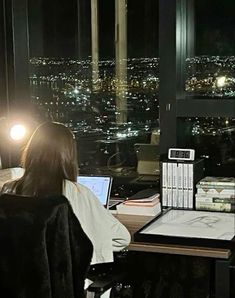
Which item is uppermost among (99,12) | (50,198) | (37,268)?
(99,12)

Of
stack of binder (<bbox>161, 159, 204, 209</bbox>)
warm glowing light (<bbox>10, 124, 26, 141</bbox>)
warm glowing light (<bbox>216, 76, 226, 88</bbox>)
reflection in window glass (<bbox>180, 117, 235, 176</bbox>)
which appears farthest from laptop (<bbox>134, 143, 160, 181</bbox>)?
warm glowing light (<bbox>10, 124, 26, 141</bbox>)

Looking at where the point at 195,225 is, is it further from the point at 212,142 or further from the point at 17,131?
the point at 17,131

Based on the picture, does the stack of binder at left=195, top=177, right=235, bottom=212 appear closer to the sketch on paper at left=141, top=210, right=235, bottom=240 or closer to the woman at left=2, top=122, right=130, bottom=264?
the sketch on paper at left=141, top=210, right=235, bottom=240

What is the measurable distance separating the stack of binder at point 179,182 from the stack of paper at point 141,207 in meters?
0.10

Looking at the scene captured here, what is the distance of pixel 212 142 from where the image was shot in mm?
3721

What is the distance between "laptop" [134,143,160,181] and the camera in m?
3.82

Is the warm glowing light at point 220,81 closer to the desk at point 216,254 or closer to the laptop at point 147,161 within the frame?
the laptop at point 147,161

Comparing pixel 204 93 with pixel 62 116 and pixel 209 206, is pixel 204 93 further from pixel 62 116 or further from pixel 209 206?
pixel 62 116

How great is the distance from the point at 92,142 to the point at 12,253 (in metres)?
1.99

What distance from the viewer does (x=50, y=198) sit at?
2129 mm

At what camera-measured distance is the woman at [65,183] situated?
2.58 metres

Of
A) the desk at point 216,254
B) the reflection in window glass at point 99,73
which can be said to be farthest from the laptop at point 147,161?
the desk at point 216,254

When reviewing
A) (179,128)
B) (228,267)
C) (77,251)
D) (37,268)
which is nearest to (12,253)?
(37,268)

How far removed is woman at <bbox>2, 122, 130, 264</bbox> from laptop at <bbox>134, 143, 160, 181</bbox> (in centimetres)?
118
